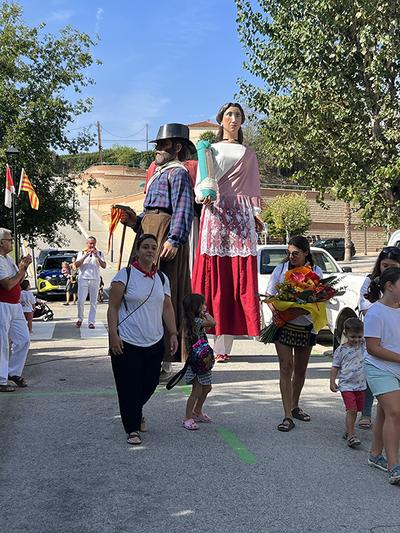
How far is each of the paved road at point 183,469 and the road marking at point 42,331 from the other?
4799mm

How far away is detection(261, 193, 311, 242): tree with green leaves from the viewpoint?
4667 centimetres

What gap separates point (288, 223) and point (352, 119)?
31.2m

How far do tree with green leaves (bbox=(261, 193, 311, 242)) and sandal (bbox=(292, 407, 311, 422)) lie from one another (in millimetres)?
40141

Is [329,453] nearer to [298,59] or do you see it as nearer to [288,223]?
[298,59]

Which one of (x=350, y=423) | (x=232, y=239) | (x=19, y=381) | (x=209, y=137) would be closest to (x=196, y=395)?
(x=350, y=423)

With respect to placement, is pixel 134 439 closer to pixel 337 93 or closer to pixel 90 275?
pixel 90 275

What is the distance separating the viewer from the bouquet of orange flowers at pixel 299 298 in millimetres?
5641

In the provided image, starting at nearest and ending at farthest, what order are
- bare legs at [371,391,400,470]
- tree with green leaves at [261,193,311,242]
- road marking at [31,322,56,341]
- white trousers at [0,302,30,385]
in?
bare legs at [371,391,400,470], white trousers at [0,302,30,385], road marking at [31,322,56,341], tree with green leaves at [261,193,311,242]

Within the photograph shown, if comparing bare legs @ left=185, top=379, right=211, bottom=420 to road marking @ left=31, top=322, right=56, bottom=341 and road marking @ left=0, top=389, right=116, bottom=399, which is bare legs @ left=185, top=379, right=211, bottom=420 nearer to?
road marking @ left=0, top=389, right=116, bottom=399

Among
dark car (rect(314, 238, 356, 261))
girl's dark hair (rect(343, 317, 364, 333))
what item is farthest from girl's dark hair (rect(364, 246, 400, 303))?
dark car (rect(314, 238, 356, 261))

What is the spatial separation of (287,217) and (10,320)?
132ft

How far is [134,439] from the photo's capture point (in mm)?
5242

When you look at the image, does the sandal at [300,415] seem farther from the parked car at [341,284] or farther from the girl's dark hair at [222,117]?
the girl's dark hair at [222,117]

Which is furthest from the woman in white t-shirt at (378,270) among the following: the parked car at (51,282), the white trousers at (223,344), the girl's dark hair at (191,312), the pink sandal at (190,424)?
the parked car at (51,282)
